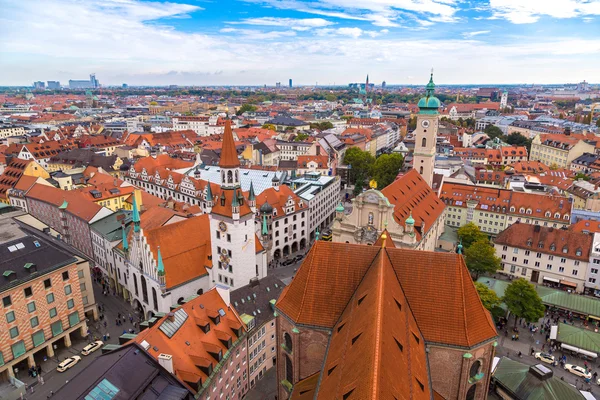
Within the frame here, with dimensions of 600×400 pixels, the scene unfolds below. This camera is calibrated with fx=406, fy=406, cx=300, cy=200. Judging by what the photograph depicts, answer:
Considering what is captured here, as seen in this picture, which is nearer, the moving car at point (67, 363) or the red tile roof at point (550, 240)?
the moving car at point (67, 363)

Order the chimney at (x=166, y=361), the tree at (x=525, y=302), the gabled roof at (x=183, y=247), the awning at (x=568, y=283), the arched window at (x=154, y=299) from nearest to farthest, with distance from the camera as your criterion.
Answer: the chimney at (x=166, y=361) < the gabled roof at (x=183, y=247) < the arched window at (x=154, y=299) < the tree at (x=525, y=302) < the awning at (x=568, y=283)

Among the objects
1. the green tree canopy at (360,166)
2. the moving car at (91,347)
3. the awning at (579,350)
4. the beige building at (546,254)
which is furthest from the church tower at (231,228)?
the green tree canopy at (360,166)

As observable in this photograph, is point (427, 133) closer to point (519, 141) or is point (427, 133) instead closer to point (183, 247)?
point (183, 247)

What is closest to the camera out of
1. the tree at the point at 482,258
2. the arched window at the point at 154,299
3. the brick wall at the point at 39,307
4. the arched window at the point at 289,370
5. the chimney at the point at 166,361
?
the chimney at the point at 166,361

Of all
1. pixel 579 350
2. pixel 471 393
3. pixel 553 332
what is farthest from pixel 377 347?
pixel 553 332

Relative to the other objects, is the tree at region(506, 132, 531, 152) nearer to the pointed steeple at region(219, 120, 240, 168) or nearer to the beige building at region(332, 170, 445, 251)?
the beige building at region(332, 170, 445, 251)

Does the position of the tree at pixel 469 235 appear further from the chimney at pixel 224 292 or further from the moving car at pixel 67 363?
the moving car at pixel 67 363

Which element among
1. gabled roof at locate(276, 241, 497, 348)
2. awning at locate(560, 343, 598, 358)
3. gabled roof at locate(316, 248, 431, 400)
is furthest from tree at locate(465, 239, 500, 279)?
gabled roof at locate(316, 248, 431, 400)

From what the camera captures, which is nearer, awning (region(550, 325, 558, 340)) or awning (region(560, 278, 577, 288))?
awning (region(550, 325, 558, 340))
